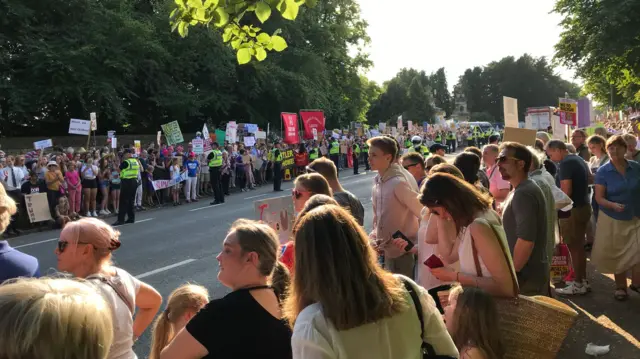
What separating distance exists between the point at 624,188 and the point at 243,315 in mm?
5008

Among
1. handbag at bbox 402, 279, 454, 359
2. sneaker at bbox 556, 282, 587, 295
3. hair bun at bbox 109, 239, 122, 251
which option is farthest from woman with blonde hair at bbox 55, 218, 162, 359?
sneaker at bbox 556, 282, 587, 295

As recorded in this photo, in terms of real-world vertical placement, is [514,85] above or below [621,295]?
above

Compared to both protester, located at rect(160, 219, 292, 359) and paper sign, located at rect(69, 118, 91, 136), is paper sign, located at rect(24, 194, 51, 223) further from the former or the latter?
protester, located at rect(160, 219, 292, 359)

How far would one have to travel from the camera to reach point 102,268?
9.37 ft

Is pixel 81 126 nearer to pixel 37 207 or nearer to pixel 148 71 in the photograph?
pixel 37 207

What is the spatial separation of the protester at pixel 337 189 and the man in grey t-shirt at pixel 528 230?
4.30ft

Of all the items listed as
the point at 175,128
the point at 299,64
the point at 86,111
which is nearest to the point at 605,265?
the point at 175,128

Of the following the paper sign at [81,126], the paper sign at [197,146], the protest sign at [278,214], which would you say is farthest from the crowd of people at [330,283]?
the paper sign at [197,146]

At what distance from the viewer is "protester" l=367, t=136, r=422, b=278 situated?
462 centimetres

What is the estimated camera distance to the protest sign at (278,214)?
523cm

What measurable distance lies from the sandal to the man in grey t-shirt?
2501 mm

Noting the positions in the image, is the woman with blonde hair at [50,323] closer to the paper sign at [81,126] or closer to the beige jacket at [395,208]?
the beige jacket at [395,208]

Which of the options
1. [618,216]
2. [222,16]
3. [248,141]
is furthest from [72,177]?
[618,216]

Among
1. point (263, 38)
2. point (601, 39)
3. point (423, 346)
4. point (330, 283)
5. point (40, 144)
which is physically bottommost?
point (423, 346)
